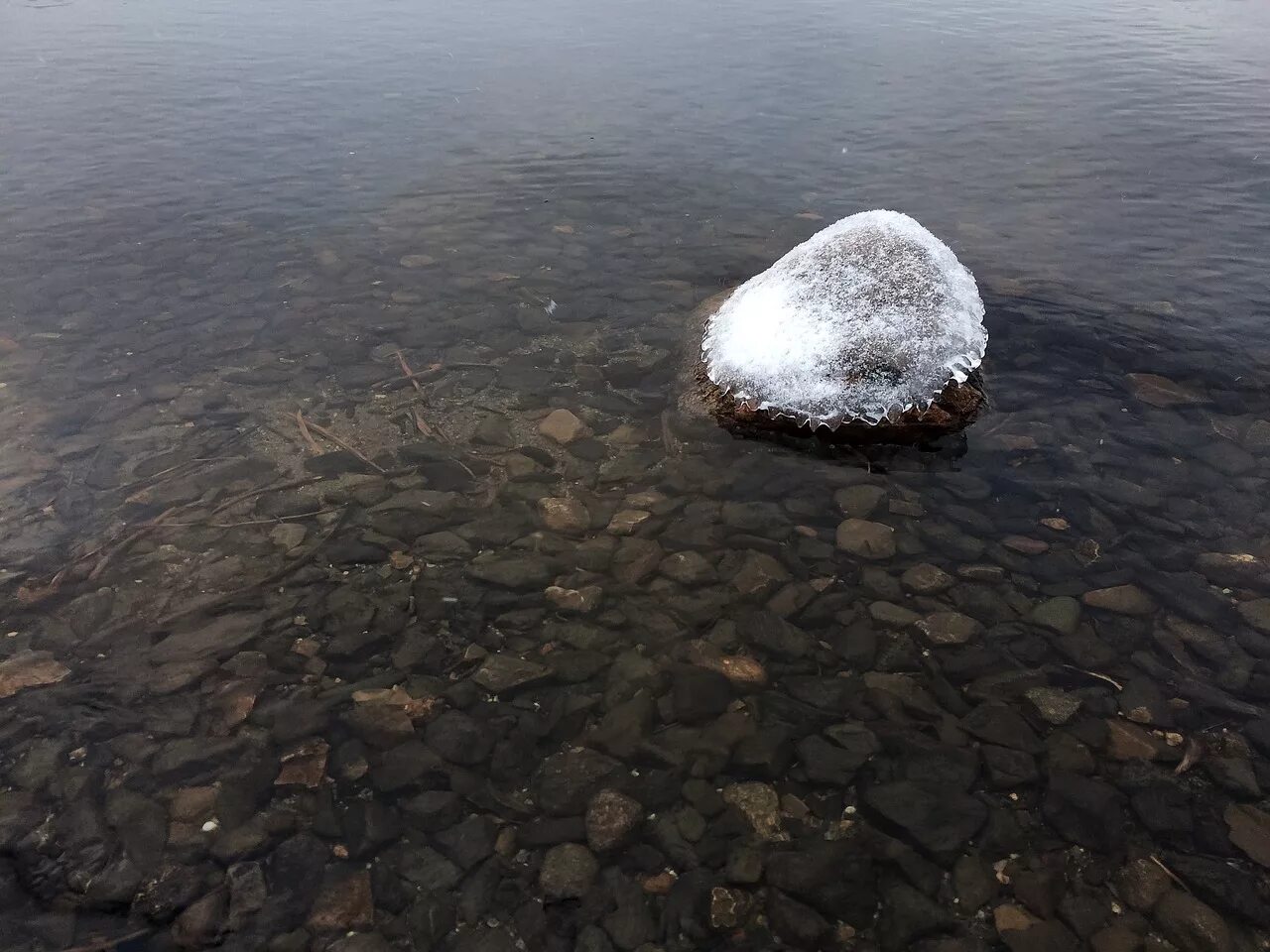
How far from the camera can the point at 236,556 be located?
507cm

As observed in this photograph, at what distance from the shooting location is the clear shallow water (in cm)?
349

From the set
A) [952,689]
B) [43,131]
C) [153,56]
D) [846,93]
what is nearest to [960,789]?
[952,689]

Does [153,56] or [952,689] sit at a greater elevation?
[153,56]

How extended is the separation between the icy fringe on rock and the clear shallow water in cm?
49

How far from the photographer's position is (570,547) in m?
5.17

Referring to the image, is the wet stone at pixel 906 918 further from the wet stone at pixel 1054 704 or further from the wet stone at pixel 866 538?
the wet stone at pixel 866 538

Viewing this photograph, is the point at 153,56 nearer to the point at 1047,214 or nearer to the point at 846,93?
the point at 846,93

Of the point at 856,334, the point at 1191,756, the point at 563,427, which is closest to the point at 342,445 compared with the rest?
the point at 563,427

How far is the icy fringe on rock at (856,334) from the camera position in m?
5.87

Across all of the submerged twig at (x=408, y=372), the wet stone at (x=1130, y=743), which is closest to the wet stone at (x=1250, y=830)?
the wet stone at (x=1130, y=743)

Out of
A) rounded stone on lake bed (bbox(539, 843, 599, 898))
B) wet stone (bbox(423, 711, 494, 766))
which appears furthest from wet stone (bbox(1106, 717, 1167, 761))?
wet stone (bbox(423, 711, 494, 766))

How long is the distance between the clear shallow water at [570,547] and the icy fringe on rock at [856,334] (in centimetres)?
49

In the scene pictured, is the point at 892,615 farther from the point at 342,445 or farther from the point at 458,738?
the point at 342,445

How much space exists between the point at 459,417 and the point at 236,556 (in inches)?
78.3
